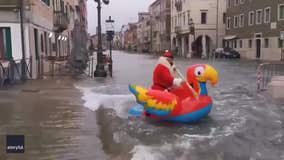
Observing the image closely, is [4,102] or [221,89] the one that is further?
[221,89]

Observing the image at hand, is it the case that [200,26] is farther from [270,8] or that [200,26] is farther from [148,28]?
[148,28]

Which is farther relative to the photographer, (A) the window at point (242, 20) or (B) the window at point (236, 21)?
(B) the window at point (236, 21)

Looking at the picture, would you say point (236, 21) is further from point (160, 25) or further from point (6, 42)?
point (6, 42)

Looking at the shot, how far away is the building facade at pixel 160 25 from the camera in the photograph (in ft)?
295

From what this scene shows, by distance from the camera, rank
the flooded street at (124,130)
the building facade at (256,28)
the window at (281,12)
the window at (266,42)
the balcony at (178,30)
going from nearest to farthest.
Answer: the flooded street at (124,130), the window at (281,12), the building facade at (256,28), the window at (266,42), the balcony at (178,30)

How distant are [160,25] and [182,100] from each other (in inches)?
3562

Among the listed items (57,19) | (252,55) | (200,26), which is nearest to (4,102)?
(57,19)

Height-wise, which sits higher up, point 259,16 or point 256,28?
point 259,16

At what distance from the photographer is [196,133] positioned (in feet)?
29.9

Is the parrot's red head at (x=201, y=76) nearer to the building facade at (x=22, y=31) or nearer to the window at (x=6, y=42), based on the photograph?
the building facade at (x=22, y=31)

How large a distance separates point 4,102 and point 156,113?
5.03 m

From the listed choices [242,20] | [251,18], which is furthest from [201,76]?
[242,20]

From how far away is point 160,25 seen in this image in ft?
327

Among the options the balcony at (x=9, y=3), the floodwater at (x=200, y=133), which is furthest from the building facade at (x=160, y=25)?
the floodwater at (x=200, y=133)
